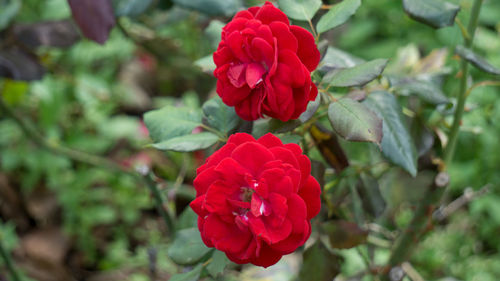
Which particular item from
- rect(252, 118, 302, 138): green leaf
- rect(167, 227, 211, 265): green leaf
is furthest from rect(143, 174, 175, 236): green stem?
rect(252, 118, 302, 138): green leaf

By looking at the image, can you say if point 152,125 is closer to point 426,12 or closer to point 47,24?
point 426,12

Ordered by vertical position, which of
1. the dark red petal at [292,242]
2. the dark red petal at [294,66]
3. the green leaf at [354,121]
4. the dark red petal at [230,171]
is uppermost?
the dark red petal at [294,66]

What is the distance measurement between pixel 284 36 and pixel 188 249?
33 cm

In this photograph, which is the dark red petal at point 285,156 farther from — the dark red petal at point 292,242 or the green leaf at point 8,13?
the green leaf at point 8,13

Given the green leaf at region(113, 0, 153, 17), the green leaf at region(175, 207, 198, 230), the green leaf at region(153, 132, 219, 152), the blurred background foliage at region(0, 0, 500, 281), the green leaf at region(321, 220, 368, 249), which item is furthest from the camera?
the blurred background foliage at region(0, 0, 500, 281)

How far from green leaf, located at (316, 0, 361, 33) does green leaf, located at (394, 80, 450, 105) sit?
17 centimetres

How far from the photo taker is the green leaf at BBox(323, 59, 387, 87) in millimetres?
524

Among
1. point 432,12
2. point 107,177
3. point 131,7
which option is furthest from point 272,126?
point 107,177

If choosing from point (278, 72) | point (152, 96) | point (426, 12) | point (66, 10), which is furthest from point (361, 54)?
point (278, 72)

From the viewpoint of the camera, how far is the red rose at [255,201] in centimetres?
44

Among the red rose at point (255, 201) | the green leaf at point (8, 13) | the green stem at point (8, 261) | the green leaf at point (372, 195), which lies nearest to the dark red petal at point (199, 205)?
the red rose at point (255, 201)

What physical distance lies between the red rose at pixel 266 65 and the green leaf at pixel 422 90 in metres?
0.22

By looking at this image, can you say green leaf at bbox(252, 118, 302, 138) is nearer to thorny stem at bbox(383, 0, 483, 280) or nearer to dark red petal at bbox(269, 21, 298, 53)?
dark red petal at bbox(269, 21, 298, 53)

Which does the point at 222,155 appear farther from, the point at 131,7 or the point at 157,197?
the point at 131,7
